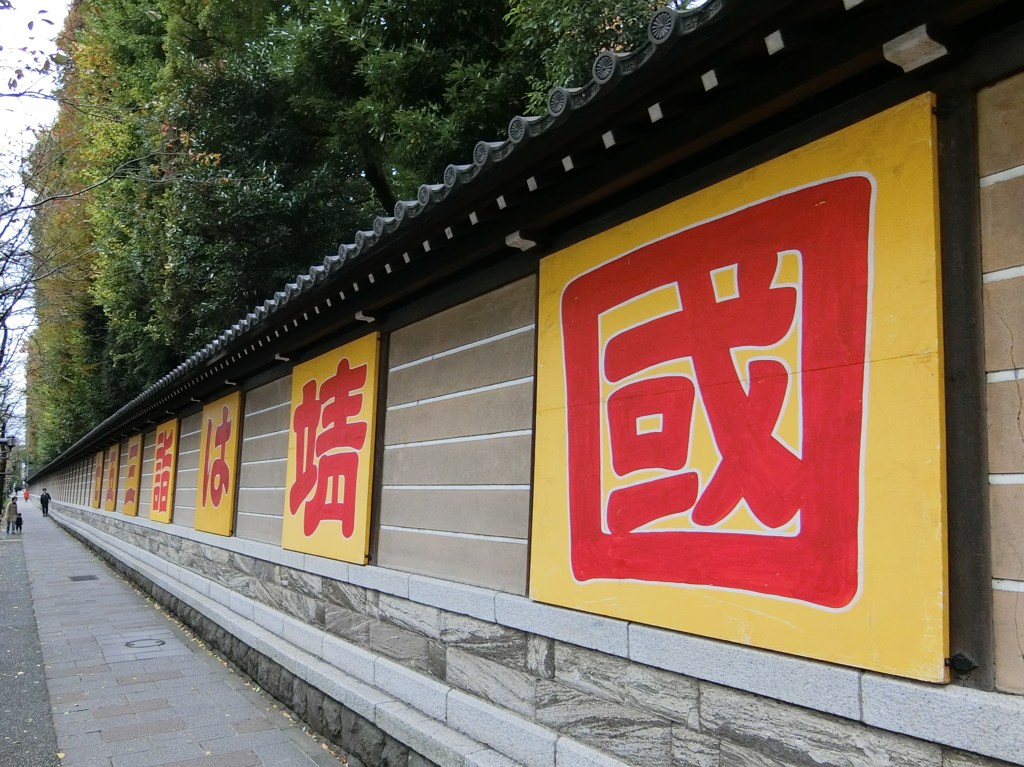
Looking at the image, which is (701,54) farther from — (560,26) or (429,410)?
(560,26)

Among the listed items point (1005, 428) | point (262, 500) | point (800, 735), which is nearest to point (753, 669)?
point (800, 735)

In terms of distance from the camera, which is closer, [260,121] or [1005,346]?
[1005,346]

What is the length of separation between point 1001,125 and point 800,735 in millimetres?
2274

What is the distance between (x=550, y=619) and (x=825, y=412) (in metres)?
1.91

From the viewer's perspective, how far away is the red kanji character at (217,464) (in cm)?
968

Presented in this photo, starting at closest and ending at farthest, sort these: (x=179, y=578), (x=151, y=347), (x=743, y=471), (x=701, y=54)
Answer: (x=701, y=54), (x=743, y=471), (x=179, y=578), (x=151, y=347)

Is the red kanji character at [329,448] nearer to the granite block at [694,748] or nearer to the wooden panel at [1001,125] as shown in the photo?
the granite block at [694,748]

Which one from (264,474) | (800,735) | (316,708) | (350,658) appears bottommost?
(316,708)

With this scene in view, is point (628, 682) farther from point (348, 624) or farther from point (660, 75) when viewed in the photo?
point (348, 624)

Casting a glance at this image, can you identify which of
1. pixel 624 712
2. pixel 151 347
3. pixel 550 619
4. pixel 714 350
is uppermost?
pixel 151 347

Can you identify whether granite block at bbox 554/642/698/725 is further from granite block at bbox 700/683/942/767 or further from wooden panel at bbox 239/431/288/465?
wooden panel at bbox 239/431/288/465

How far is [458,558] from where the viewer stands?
187 inches

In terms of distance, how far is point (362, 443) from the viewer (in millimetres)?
5984

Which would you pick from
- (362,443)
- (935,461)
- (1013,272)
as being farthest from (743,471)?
(362,443)
